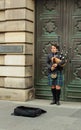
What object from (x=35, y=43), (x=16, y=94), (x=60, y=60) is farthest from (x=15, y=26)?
(x=16, y=94)

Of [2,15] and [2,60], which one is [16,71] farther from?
[2,15]

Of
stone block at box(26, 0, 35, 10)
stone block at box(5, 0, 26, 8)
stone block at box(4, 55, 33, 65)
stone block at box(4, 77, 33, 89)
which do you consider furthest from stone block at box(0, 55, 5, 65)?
stone block at box(26, 0, 35, 10)

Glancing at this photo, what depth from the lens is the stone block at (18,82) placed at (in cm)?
1260

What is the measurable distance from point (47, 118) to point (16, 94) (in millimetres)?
2920

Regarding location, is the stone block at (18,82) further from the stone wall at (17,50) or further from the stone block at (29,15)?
the stone block at (29,15)

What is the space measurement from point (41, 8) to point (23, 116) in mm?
4322

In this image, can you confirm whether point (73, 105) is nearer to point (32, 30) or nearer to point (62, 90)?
point (62, 90)

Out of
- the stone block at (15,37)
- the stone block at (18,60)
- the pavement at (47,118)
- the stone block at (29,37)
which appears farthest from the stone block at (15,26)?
the pavement at (47,118)

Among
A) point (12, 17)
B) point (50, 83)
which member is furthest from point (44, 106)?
point (12, 17)

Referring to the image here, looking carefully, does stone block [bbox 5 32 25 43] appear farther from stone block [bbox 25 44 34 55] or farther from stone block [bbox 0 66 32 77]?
stone block [bbox 0 66 32 77]

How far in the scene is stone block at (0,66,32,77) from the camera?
12617mm

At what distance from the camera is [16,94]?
41.5 ft

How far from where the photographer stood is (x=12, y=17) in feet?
41.8

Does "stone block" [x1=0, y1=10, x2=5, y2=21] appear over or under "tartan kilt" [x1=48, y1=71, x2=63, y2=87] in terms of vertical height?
over
